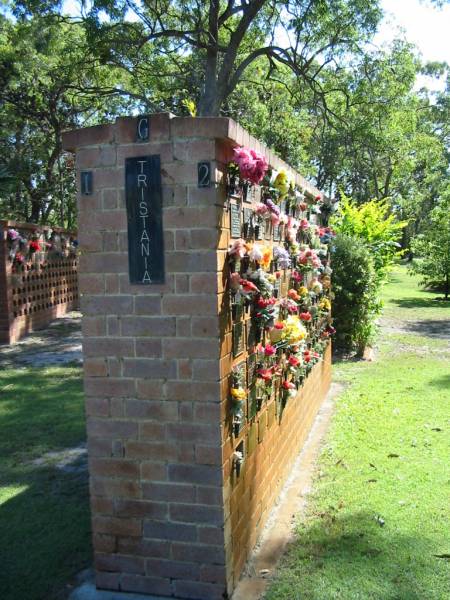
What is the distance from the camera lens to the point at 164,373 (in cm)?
274

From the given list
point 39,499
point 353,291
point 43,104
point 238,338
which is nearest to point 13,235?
point 353,291

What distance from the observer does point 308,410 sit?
5.50m

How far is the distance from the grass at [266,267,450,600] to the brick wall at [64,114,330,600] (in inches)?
23.3

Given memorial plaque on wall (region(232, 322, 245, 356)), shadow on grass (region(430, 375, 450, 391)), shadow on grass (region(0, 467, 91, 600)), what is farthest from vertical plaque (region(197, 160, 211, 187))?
shadow on grass (region(430, 375, 450, 391))

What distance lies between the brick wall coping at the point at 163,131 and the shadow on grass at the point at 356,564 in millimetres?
2339

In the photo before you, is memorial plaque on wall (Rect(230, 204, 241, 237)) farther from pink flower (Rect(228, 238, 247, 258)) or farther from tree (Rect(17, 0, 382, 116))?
tree (Rect(17, 0, 382, 116))

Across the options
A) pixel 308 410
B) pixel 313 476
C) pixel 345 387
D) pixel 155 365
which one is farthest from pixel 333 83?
pixel 155 365

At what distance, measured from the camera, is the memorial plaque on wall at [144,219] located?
2629 mm

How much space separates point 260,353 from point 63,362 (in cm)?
613

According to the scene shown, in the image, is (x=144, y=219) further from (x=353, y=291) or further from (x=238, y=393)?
(x=353, y=291)

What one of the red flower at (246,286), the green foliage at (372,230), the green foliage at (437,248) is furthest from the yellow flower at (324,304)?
the green foliage at (437,248)

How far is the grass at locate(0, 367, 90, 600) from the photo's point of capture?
3115 mm

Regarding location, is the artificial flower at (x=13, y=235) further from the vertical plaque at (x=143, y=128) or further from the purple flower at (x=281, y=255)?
the vertical plaque at (x=143, y=128)

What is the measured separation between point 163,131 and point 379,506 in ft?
9.50
